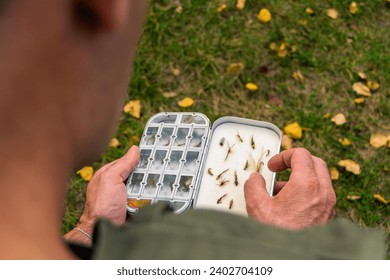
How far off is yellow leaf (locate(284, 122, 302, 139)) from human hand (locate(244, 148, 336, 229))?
972 mm

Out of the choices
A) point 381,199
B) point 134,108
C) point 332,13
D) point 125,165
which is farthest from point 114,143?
point 332,13

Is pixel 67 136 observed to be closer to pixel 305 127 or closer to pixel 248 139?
pixel 248 139

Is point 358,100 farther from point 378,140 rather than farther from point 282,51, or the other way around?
point 282,51

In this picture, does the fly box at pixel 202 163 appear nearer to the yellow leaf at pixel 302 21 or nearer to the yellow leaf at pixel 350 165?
the yellow leaf at pixel 350 165

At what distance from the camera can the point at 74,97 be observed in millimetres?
792

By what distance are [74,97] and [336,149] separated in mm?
2348

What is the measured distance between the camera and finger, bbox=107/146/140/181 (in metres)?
2.03

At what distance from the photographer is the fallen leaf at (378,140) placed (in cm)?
289

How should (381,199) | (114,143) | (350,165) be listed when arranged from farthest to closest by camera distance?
(114,143) < (350,165) < (381,199)

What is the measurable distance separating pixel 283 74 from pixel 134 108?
3.19 ft

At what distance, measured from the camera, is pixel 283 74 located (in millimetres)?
3145

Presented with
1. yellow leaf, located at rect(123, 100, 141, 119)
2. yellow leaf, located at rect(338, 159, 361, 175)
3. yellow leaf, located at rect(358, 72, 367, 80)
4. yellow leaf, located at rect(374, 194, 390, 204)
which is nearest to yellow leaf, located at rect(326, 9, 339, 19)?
yellow leaf, located at rect(358, 72, 367, 80)

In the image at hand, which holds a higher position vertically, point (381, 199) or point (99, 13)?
point (99, 13)

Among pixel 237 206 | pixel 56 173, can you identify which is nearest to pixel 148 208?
pixel 56 173
